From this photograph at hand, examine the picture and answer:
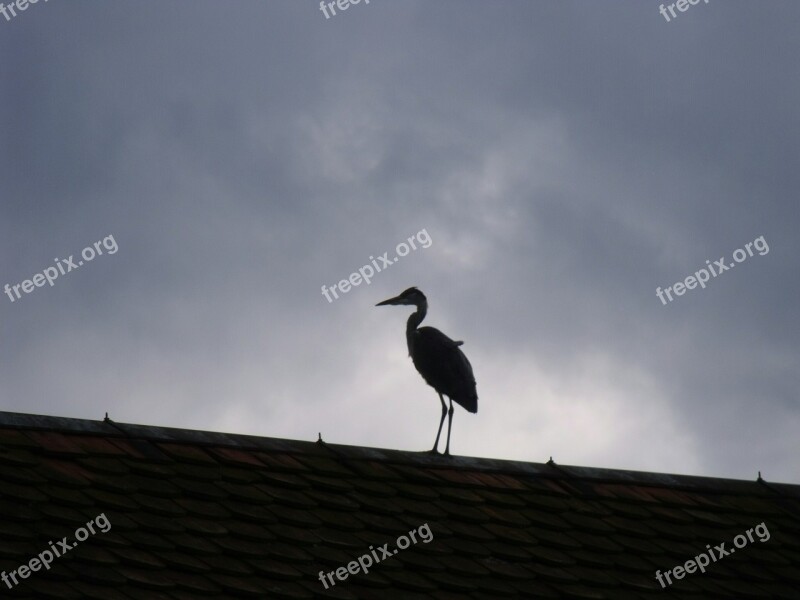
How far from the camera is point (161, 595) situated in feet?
17.0

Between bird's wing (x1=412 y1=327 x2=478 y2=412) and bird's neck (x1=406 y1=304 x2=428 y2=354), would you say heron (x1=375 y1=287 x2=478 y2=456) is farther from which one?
bird's neck (x1=406 y1=304 x2=428 y2=354)

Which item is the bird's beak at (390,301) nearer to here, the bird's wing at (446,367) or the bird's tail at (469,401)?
the bird's wing at (446,367)

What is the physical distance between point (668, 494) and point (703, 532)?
49cm

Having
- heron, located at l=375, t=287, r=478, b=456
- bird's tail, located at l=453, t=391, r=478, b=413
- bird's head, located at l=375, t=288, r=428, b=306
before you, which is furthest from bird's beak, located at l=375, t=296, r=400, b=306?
bird's tail, located at l=453, t=391, r=478, b=413

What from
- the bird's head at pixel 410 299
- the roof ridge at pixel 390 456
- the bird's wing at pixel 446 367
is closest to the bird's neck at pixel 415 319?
the bird's head at pixel 410 299

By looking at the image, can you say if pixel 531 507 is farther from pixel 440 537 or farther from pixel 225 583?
pixel 225 583

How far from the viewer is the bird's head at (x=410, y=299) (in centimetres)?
1317

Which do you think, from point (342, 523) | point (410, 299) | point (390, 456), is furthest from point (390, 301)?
point (342, 523)

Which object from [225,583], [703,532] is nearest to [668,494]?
[703,532]

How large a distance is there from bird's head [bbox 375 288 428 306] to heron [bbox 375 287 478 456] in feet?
2.33

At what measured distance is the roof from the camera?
17.9 feet

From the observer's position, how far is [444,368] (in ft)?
39.5

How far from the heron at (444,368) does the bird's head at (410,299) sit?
710 millimetres

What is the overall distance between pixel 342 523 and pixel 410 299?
7.12 metres
